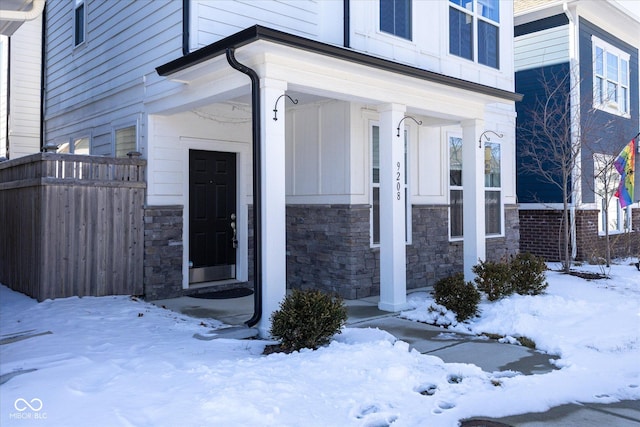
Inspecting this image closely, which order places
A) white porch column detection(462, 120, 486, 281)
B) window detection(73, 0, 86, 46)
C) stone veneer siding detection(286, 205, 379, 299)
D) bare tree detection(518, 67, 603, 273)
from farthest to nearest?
bare tree detection(518, 67, 603, 273) → window detection(73, 0, 86, 46) → white porch column detection(462, 120, 486, 281) → stone veneer siding detection(286, 205, 379, 299)

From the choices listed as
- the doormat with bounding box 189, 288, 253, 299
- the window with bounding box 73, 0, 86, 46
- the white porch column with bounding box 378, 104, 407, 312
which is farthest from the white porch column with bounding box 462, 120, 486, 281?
the window with bounding box 73, 0, 86, 46

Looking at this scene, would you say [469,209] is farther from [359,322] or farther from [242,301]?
[242,301]

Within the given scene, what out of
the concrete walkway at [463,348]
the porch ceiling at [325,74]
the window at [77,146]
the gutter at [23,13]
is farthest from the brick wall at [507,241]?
the gutter at [23,13]

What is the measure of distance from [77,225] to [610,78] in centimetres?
1319

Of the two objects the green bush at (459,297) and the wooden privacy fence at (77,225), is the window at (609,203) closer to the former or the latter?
the green bush at (459,297)

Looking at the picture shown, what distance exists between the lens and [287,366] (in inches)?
173

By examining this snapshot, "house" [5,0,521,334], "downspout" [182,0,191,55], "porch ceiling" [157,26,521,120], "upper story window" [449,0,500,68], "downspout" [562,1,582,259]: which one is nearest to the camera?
"porch ceiling" [157,26,521,120]

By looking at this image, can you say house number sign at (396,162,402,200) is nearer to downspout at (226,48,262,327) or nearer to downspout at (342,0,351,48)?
downspout at (342,0,351,48)

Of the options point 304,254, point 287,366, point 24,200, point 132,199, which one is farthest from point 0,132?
point 287,366

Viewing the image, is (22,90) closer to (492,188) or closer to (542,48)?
(492,188)

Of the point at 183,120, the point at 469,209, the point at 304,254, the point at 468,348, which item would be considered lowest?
the point at 468,348

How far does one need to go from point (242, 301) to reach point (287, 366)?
3.34m

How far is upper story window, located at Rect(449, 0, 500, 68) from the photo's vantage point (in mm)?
9367

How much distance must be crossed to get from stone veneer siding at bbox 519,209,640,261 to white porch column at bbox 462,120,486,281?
4.27 meters
